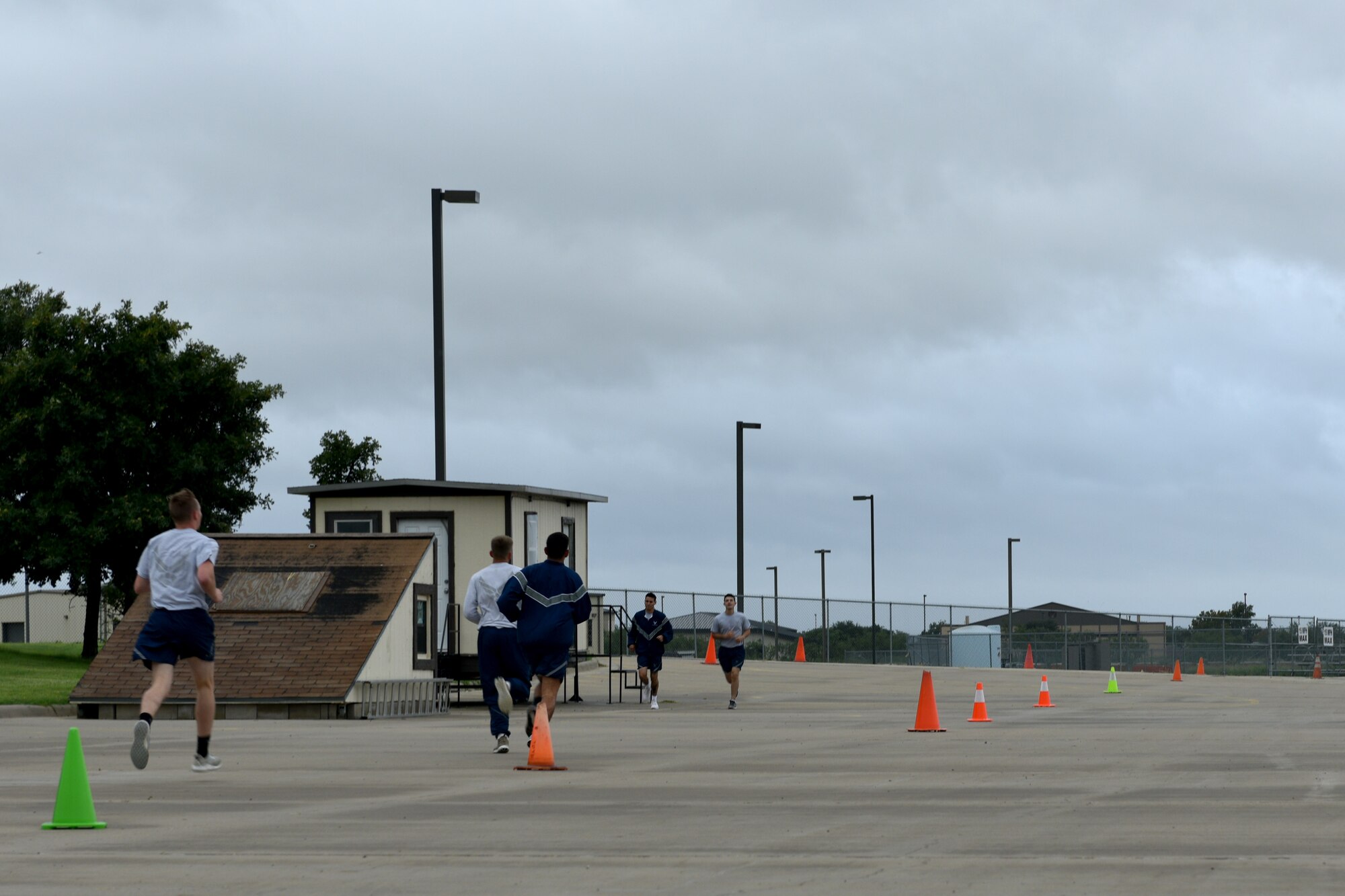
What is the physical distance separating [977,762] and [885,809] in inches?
166

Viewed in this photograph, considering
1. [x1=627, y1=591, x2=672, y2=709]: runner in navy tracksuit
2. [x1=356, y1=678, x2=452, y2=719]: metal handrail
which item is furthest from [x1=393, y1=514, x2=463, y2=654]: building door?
[x1=627, y1=591, x2=672, y2=709]: runner in navy tracksuit

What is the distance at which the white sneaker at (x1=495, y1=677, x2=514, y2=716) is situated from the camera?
51.2ft

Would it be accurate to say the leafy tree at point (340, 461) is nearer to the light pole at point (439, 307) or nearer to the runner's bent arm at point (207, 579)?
the light pole at point (439, 307)

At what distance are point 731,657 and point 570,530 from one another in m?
3.79

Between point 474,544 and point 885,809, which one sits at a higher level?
point 474,544

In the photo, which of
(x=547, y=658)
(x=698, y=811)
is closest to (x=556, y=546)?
(x=547, y=658)

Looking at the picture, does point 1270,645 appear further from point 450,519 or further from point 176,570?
point 176,570

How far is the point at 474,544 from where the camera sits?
90.1ft

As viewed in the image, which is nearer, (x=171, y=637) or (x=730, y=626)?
(x=171, y=637)

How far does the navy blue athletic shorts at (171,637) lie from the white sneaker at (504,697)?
3.07 meters

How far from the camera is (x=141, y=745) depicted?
42.5 ft

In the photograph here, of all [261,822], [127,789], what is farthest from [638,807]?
[127,789]

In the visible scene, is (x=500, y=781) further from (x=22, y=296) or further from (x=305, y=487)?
(x=22, y=296)

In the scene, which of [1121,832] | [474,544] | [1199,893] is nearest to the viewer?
[1199,893]
